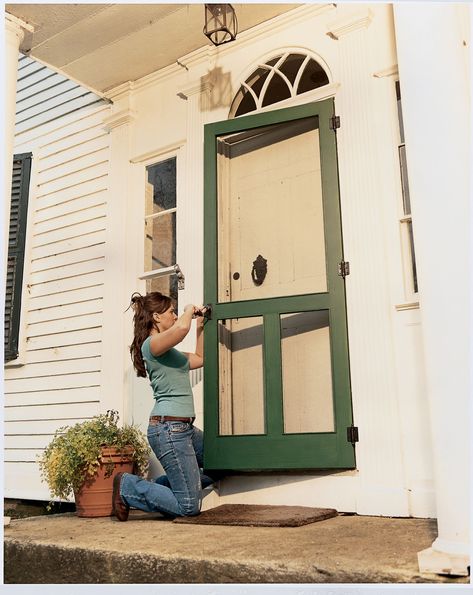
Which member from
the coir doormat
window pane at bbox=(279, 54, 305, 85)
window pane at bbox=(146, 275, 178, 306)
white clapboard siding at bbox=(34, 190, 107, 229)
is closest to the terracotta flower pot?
the coir doormat

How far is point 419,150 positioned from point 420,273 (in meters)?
0.47

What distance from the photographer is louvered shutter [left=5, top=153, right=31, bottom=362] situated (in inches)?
201

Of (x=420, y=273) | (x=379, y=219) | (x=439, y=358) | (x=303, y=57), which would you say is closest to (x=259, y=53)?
(x=303, y=57)

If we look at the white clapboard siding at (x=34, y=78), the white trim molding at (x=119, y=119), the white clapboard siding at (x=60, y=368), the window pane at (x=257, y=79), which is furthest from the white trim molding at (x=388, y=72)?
the white clapboard siding at (x=34, y=78)

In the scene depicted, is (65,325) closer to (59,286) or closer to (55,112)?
(59,286)

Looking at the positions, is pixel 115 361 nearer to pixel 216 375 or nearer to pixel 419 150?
pixel 216 375

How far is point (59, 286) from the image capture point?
4957mm

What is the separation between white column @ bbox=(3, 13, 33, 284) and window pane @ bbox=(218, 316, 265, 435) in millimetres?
1424

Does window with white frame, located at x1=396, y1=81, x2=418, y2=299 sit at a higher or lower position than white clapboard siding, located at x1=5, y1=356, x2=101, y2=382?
higher

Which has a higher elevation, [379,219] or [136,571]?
[379,219]

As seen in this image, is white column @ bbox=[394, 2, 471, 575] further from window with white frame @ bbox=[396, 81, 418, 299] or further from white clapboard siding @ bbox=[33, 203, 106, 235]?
white clapboard siding @ bbox=[33, 203, 106, 235]

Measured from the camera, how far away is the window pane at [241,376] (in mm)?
3756

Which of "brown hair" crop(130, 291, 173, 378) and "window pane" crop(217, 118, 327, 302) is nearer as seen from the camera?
"brown hair" crop(130, 291, 173, 378)

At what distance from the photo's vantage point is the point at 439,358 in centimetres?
217
